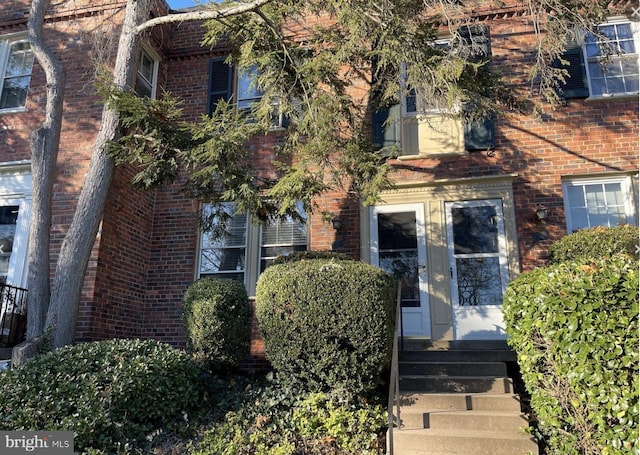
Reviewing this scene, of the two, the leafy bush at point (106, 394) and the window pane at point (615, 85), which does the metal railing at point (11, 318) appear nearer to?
the leafy bush at point (106, 394)

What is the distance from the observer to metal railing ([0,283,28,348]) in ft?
21.4

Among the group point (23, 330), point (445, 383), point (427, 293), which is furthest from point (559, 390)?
point (23, 330)

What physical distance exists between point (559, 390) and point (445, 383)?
1.73 meters

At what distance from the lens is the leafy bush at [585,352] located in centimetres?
331

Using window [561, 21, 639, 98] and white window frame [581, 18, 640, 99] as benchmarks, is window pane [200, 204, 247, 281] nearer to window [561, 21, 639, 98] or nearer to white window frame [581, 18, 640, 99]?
window [561, 21, 639, 98]

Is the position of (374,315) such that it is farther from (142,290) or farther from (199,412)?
(142,290)

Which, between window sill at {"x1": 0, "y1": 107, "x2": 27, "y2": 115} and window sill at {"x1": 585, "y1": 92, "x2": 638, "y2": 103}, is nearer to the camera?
window sill at {"x1": 585, "y1": 92, "x2": 638, "y2": 103}

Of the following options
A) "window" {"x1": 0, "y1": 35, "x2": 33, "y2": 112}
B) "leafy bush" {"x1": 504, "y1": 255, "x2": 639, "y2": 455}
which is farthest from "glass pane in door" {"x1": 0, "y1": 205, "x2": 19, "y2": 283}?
"leafy bush" {"x1": 504, "y1": 255, "x2": 639, "y2": 455}

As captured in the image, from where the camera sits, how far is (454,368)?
5711 millimetres

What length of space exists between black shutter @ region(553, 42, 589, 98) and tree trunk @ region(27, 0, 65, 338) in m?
7.37

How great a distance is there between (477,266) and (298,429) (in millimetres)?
3702

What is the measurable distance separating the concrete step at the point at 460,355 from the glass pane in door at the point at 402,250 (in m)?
1.11

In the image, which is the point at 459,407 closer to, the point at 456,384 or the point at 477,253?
the point at 456,384

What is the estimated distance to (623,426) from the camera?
3.30m
